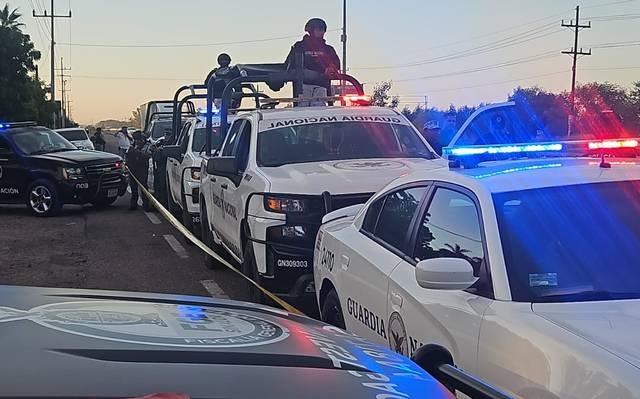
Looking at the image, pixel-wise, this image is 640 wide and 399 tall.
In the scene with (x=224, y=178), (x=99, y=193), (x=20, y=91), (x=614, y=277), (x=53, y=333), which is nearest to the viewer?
(x=53, y=333)

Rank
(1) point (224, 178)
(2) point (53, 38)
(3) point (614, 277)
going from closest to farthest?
(3) point (614, 277)
(1) point (224, 178)
(2) point (53, 38)

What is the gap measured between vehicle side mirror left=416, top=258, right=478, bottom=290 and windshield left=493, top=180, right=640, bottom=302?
0.18 meters

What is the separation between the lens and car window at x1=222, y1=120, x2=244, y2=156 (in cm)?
888

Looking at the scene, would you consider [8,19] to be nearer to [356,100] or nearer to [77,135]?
[77,135]

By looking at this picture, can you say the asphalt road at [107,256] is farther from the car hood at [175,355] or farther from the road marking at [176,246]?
the car hood at [175,355]

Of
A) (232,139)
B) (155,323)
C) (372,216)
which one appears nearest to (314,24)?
(232,139)

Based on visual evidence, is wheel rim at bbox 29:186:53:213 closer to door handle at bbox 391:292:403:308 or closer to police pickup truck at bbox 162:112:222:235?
police pickup truck at bbox 162:112:222:235

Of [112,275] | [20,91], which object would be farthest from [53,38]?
[112,275]

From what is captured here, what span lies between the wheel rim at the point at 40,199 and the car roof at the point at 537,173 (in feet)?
42.4

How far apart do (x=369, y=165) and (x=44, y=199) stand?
10.2 meters

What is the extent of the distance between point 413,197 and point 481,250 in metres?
0.91

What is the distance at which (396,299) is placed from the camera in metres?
3.92

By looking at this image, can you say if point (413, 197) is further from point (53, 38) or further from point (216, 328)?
point (53, 38)

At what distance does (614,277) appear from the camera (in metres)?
3.27
